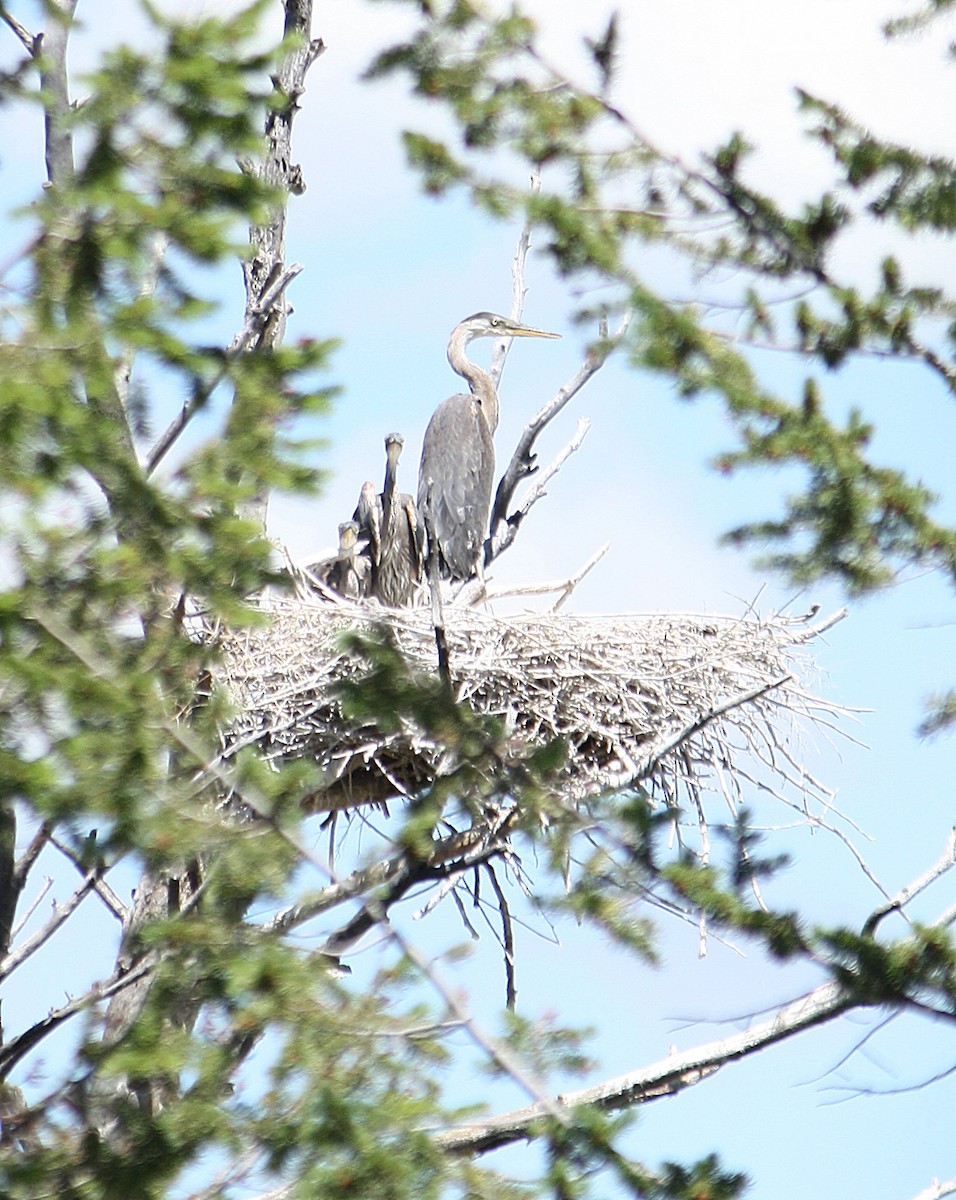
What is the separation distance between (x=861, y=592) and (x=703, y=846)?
2.28 metres

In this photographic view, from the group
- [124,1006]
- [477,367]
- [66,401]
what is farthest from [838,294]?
[477,367]

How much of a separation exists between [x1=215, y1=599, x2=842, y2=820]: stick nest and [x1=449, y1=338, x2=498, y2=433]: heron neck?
445 centimetres

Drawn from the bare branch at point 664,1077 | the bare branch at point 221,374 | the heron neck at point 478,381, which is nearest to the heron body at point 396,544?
the heron neck at point 478,381

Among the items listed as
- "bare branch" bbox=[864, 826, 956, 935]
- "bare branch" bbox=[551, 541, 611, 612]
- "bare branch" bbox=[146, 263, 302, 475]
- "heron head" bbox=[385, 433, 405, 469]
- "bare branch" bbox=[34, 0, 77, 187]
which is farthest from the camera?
"heron head" bbox=[385, 433, 405, 469]

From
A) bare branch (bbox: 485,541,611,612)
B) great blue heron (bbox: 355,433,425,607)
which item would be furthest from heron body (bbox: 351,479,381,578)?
bare branch (bbox: 485,541,611,612)

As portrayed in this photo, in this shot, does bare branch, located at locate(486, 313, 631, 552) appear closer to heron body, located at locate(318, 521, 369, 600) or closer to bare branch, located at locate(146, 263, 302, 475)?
heron body, located at locate(318, 521, 369, 600)

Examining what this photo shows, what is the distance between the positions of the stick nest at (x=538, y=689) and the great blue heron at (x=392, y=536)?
2.09 m

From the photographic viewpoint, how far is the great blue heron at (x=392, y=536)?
1000 cm

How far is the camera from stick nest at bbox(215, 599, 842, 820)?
294 inches

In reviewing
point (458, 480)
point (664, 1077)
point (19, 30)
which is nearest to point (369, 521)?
point (458, 480)

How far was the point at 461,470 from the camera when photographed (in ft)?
37.7

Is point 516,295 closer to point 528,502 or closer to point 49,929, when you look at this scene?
point 528,502

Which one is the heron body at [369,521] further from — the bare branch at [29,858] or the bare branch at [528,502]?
the bare branch at [29,858]

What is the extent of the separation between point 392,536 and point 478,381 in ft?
8.20
